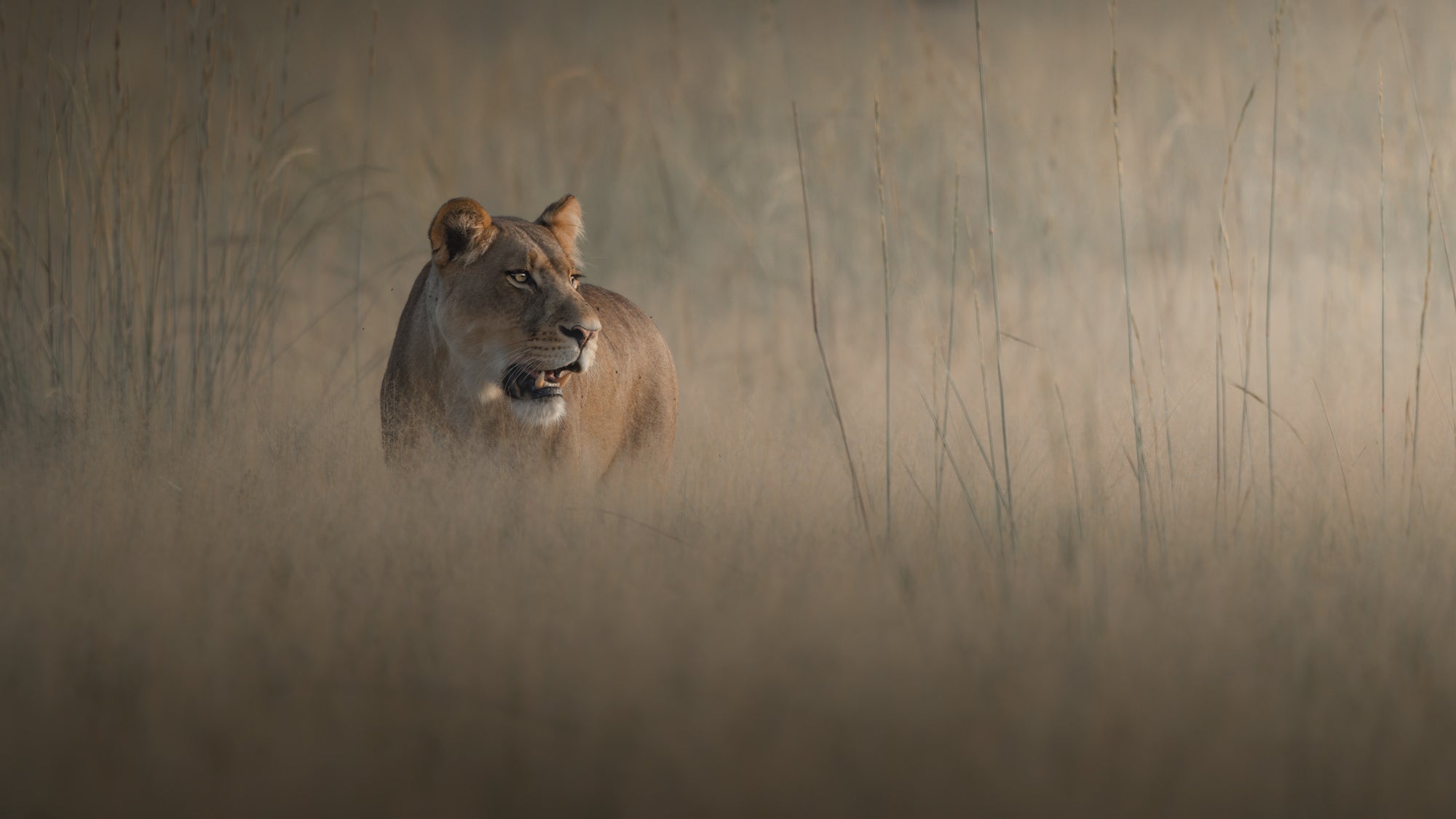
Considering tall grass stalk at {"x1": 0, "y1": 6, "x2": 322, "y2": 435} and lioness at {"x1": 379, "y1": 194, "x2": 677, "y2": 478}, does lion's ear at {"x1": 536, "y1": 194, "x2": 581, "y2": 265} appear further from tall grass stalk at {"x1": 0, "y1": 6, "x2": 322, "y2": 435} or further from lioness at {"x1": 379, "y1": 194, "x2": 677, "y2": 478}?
tall grass stalk at {"x1": 0, "y1": 6, "x2": 322, "y2": 435}

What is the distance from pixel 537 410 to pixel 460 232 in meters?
0.53

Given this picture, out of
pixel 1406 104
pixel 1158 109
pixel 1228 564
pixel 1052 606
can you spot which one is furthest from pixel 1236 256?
pixel 1052 606

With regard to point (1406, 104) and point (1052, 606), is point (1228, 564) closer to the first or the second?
point (1052, 606)

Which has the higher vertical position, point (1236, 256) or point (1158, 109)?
point (1158, 109)

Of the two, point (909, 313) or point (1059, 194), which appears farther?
point (1059, 194)

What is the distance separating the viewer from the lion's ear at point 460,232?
3166mm

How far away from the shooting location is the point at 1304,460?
11.7 ft

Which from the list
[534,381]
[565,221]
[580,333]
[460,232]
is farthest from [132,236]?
[580,333]

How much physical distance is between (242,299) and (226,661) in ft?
6.92

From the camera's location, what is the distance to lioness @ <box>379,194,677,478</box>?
3.12 metres

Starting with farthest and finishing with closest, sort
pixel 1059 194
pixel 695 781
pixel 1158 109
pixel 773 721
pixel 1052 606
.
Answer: pixel 1158 109 < pixel 1059 194 < pixel 1052 606 < pixel 773 721 < pixel 695 781

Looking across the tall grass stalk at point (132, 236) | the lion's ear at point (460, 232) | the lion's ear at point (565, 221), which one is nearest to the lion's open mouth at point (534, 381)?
the lion's ear at point (460, 232)

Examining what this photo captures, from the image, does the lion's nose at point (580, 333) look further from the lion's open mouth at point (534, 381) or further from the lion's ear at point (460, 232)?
the lion's ear at point (460, 232)

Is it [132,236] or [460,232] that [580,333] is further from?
[132,236]
